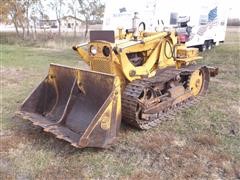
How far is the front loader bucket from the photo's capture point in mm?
3816

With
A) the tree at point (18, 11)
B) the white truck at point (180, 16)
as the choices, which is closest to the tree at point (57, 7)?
the tree at point (18, 11)

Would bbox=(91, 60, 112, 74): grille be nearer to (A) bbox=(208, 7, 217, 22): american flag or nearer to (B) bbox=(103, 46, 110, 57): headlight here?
(B) bbox=(103, 46, 110, 57): headlight

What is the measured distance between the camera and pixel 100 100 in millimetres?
A: 4262

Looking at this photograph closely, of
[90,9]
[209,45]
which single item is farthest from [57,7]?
[209,45]

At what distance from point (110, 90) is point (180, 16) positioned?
814 cm

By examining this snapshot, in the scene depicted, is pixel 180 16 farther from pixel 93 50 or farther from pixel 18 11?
pixel 18 11

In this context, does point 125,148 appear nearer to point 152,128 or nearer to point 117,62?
point 152,128

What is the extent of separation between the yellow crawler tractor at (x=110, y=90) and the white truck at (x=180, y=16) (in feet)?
16.6

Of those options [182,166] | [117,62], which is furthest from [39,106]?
[182,166]

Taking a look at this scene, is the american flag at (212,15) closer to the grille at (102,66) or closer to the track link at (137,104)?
the track link at (137,104)

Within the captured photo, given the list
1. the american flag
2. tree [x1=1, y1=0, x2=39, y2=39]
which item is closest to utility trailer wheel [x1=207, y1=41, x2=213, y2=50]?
the american flag

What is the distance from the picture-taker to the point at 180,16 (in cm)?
1137

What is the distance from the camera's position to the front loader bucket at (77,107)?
3816mm

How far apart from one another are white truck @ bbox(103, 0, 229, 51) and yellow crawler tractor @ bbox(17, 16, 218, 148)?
506 cm
